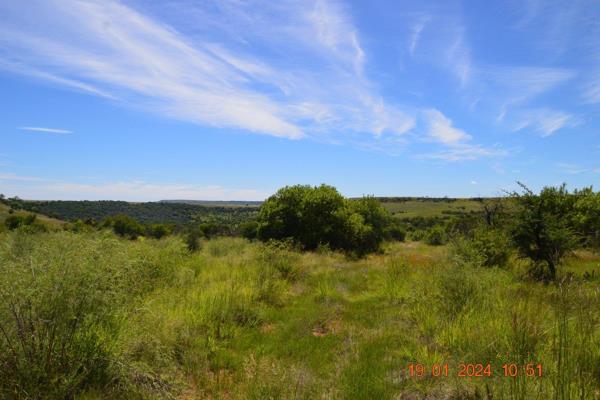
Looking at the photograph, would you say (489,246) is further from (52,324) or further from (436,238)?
(436,238)

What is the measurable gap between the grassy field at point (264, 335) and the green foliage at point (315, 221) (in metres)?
16.5

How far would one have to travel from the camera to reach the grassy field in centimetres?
393

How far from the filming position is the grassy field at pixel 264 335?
3934 millimetres

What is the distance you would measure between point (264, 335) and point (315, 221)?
2023cm

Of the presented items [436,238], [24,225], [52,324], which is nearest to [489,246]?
[52,324]

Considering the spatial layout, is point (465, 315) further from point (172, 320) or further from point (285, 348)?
point (172, 320)

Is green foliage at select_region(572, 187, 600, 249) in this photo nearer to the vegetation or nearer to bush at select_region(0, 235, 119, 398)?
the vegetation

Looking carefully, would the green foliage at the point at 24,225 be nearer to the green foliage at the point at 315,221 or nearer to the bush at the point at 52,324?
the bush at the point at 52,324

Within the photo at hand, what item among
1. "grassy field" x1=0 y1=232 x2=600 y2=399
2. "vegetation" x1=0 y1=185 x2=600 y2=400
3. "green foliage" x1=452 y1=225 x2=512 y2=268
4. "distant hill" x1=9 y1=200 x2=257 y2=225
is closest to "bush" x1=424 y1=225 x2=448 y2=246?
"green foliage" x1=452 y1=225 x2=512 y2=268

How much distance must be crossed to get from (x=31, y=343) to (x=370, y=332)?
582cm

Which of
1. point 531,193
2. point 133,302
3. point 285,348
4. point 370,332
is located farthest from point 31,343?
point 531,193

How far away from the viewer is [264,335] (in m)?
7.85

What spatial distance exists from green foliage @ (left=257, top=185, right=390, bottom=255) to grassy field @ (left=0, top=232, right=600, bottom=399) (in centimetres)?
1650

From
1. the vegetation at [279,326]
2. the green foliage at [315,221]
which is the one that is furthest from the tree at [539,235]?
the green foliage at [315,221]
